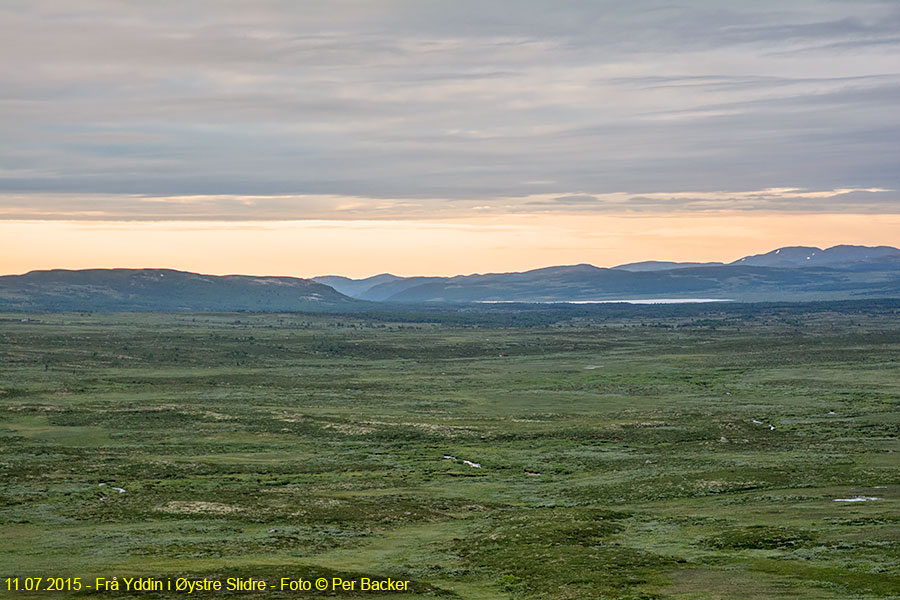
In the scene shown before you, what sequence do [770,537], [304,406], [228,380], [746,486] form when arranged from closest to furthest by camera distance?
[770,537], [746,486], [304,406], [228,380]

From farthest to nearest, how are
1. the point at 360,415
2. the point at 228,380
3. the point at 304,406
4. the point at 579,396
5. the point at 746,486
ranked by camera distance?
the point at 228,380 < the point at 579,396 < the point at 304,406 < the point at 360,415 < the point at 746,486

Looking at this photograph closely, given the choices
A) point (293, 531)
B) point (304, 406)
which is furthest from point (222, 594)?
point (304, 406)

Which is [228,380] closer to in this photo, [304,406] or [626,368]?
[304,406]

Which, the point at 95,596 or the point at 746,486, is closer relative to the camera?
the point at 95,596

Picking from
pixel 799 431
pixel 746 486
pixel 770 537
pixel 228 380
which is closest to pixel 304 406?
pixel 228 380

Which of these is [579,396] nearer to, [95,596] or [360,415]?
[360,415]

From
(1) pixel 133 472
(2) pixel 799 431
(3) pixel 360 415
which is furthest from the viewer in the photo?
(3) pixel 360 415
